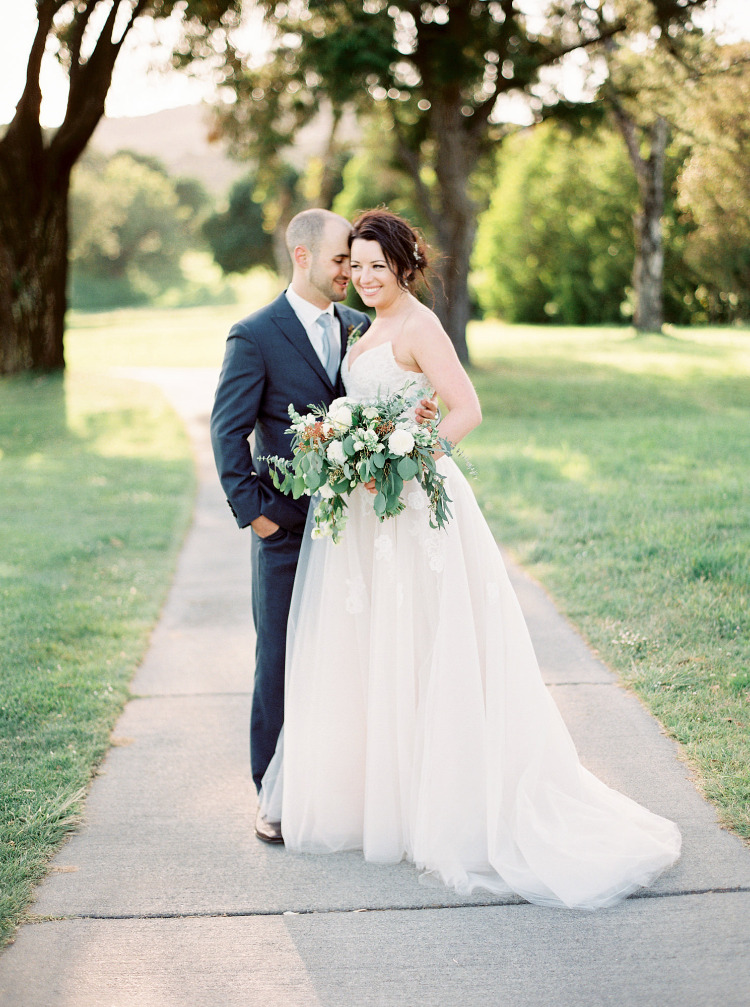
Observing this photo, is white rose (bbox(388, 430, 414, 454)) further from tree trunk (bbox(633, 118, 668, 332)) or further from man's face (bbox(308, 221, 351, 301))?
tree trunk (bbox(633, 118, 668, 332))

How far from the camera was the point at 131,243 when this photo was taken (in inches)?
2968

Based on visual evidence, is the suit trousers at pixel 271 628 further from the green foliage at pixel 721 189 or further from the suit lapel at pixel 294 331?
the green foliage at pixel 721 189

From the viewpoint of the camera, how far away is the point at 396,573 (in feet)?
11.0

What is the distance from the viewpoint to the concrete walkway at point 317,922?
2.67 meters

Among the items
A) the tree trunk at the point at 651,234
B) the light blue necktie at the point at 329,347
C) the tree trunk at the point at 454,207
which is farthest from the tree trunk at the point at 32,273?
the tree trunk at the point at 651,234

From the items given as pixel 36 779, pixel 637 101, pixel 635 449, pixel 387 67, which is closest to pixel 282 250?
pixel 637 101

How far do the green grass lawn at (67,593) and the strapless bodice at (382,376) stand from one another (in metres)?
2.11

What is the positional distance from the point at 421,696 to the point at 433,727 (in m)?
0.13

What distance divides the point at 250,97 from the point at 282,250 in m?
13.7

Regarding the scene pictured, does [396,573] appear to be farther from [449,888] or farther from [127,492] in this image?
[127,492]

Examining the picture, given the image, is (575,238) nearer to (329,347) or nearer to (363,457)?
(329,347)

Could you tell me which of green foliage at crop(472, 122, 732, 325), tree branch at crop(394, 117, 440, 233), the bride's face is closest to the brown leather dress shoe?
the bride's face

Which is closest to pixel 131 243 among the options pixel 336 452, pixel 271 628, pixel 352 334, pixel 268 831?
pixel 352 334

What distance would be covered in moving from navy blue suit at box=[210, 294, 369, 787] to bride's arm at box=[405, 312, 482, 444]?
459 mm
